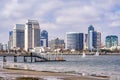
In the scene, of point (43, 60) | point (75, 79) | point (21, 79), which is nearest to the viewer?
point (21, 79)

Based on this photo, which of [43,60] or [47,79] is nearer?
[47,79]

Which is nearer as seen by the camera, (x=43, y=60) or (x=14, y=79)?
(x=14, y=79)

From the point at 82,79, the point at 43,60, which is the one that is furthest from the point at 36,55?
the point at 82,79

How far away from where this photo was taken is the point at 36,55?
147250 mm

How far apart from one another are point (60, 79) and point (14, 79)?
19.4 feet

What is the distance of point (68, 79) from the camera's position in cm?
4650

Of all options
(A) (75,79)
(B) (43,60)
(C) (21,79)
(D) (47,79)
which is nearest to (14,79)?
(C) (21,79)

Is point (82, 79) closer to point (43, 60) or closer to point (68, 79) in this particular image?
point (68, 79)

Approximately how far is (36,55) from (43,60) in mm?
4469

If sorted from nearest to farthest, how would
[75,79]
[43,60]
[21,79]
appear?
[21,79] → [75,79] → [43,60]

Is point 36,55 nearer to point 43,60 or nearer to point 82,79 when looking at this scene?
point 43,60

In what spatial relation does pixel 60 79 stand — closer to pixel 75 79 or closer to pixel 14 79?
pixel 75 79

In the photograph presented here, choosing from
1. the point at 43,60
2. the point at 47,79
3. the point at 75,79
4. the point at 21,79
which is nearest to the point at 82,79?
the point at 75,79

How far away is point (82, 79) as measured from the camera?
46.8m
